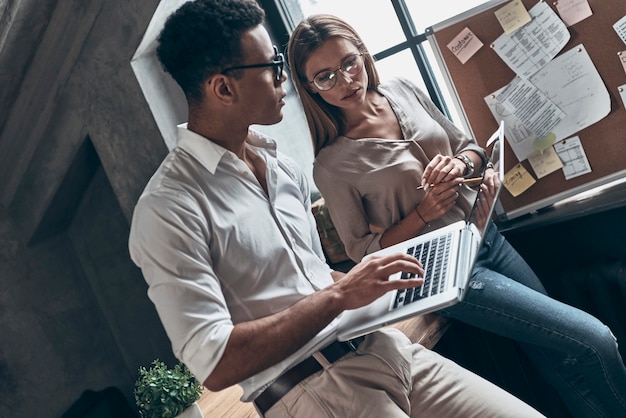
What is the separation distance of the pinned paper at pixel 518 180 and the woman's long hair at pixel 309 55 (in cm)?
72

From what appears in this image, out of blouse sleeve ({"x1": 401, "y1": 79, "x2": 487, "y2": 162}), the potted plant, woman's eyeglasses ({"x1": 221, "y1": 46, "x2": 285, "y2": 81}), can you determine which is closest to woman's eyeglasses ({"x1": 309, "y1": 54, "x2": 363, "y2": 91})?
blouse sleeve ({"x1": 401, "y1": 79, "x2": 487, "y2": 162})

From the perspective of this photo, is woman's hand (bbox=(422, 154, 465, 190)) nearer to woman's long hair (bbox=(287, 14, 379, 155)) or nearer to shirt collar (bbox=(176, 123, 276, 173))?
woman's long hair (bbox=(287, 14, 379, 155))

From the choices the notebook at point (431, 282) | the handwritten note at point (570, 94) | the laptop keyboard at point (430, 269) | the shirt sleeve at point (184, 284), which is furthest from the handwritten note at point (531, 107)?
the shirt sleeve at point (184, 284)

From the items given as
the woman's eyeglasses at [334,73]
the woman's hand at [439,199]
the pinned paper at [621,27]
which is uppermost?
the woman's eyeglasses at [334,73]

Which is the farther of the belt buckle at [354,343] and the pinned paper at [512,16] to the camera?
the pinned paper at [512,16]

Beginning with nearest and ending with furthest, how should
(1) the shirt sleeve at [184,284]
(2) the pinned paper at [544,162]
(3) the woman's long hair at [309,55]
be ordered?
(1) the shirt sleeve at [184,284] → (3) the woman's long hair at [309,55] → (2) the pinned paper at [544,162]

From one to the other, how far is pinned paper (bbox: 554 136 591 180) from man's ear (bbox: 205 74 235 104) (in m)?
1.42

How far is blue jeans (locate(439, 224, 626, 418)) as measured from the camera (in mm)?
2123

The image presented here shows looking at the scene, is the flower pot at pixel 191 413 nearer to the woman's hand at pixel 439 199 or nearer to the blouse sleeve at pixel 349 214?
the blouse sleeve at pixel 349 214

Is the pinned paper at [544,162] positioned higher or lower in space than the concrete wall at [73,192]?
lower

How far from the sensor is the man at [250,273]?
137cm

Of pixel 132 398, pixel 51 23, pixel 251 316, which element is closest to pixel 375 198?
pixel 251 316

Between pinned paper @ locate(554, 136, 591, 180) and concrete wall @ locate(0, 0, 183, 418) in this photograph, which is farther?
concrete wall @ locate(0, 0, 183, 418)

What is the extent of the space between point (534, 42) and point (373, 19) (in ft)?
2.36
